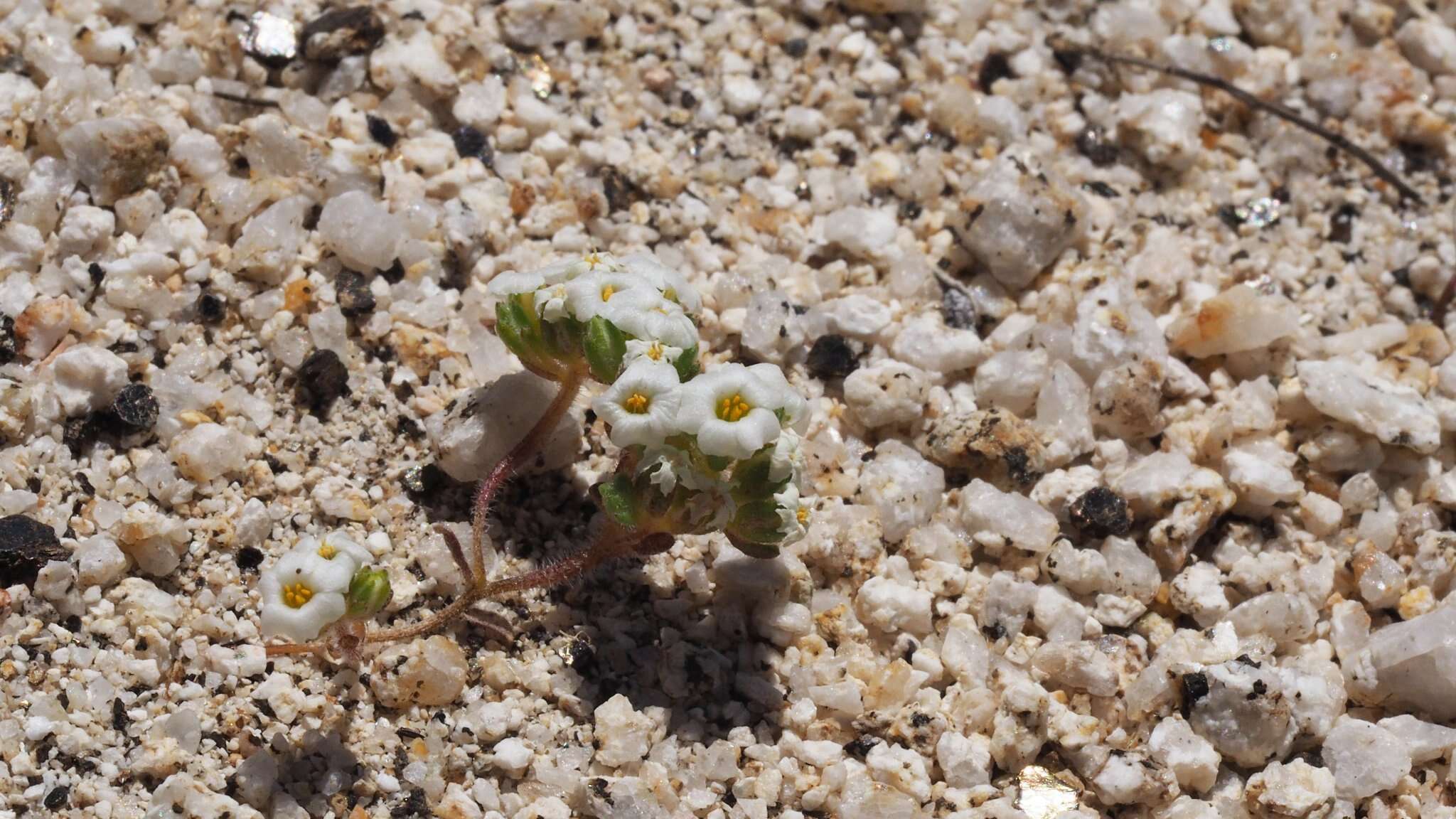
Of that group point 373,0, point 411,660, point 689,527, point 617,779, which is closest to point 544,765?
point 617,779

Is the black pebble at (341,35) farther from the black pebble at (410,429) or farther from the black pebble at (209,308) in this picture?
the black pebble at (410,429)

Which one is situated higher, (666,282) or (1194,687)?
(666,282)

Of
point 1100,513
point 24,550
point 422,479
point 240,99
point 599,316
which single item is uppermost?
point 599,316

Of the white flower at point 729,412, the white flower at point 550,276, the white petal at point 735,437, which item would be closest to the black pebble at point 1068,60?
the white flower at point 550,276

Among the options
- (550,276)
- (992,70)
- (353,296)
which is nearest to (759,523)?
(550,276)

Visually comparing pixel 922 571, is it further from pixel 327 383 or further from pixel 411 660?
pixel 327 383

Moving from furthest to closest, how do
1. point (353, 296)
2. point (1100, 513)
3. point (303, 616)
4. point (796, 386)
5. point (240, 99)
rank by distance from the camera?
1. point (240, 99)
2. point (796, 386)
3. point (353, 296)
4. point (1100, 513)
5. point (303, 616)

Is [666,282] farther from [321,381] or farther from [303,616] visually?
[303,616]

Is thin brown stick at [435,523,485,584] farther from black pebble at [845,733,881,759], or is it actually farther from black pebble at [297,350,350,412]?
black pebble at [845,733,881,759]
